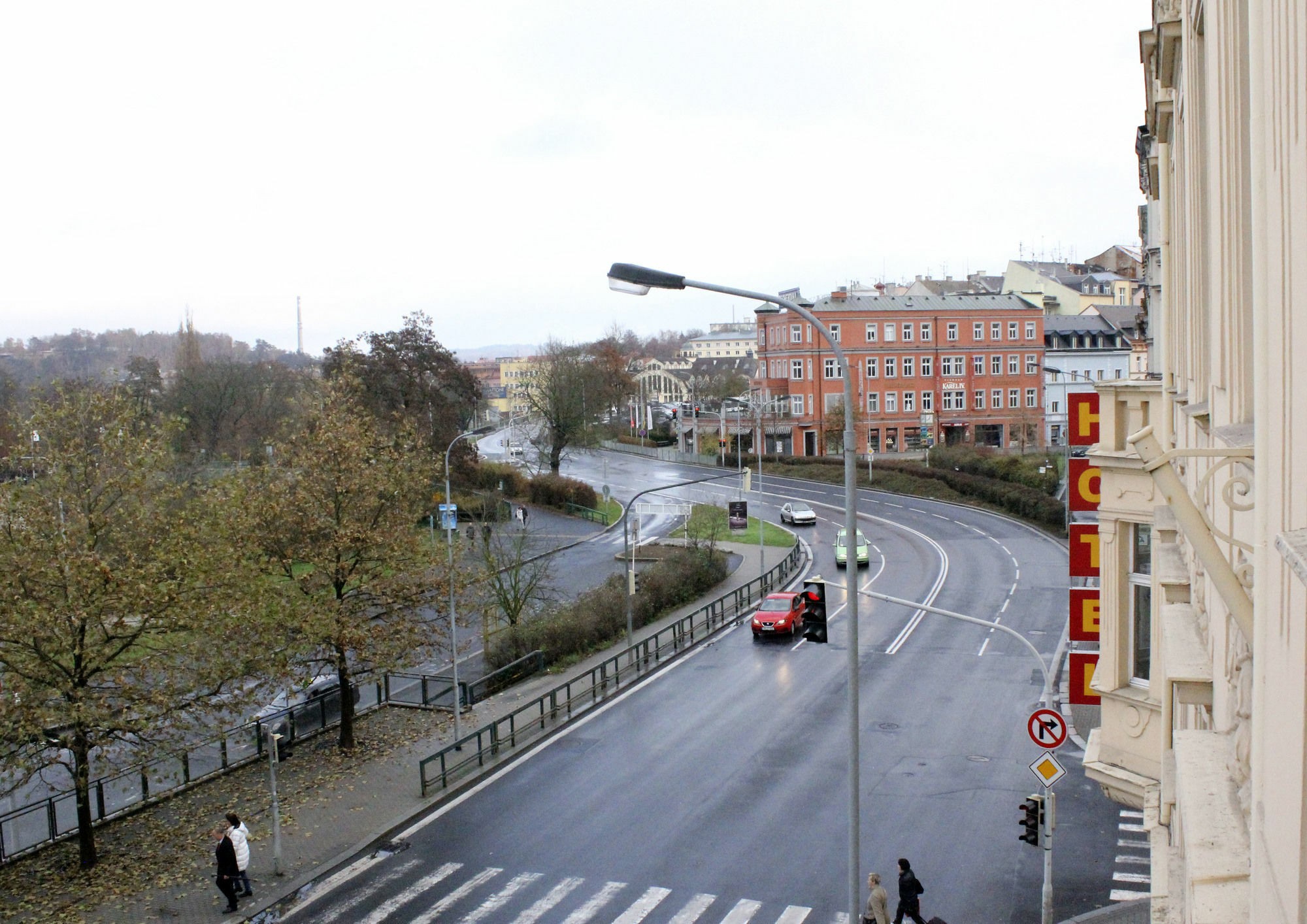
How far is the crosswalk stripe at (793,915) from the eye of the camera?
1520 centimetres

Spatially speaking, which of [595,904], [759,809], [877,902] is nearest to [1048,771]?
[877,902]

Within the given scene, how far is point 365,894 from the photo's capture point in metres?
16.8

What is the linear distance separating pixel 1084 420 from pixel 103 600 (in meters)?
16.1

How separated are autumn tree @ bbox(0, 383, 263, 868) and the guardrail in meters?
4.73

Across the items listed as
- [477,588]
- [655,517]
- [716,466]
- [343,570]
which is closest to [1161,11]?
[343,570]

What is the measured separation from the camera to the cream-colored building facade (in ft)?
7.48

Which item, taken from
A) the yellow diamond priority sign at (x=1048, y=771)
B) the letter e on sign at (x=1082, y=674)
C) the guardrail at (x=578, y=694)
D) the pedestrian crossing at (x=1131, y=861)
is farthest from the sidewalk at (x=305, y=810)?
the pedestrian crossing at (x=1131, y=861)

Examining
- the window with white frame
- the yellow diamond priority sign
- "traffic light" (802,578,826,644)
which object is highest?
the window with white frame

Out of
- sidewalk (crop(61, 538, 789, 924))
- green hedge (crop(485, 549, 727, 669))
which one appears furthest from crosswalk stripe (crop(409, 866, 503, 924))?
green hedge (crop(485, 549, 727, 669))

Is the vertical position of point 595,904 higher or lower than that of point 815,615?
lower

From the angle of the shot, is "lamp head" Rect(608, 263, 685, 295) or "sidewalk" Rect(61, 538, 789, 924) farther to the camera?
"sidewalk" Rect(61, 538, 789, 924)

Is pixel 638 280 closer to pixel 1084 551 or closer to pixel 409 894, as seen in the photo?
pixel 1084 551

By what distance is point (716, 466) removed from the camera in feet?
260

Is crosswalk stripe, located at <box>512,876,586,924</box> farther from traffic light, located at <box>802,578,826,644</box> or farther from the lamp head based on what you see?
the lamp head
